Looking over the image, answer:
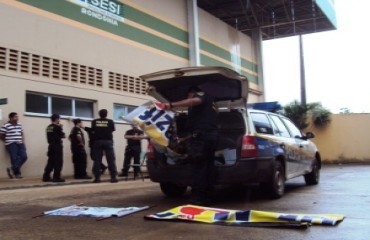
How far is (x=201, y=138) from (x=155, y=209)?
1204mm

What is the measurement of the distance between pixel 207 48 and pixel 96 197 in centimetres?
1476

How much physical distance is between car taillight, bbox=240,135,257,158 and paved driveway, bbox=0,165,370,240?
30.0 inches

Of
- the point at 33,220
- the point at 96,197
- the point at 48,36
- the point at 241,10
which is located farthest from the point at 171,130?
the point at 241,10

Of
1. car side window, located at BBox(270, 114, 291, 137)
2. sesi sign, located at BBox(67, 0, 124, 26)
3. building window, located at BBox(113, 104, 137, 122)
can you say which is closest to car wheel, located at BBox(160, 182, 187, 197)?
A: car side window, located at BBox(270, 114, 291, 137)

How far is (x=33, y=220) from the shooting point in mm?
6059

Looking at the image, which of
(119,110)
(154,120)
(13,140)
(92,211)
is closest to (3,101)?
(13,140)

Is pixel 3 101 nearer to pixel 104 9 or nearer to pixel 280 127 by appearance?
pixel 104 9

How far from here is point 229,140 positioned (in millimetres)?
7609

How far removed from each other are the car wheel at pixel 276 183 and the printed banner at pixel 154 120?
5.82 ft

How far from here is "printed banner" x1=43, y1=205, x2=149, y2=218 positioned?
20.8 feet

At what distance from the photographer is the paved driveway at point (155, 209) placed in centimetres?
512

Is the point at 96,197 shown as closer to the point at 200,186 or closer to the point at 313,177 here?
the point at 200,186

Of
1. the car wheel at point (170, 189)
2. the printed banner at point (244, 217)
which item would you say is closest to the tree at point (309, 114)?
the car wheel at point (170, 189)

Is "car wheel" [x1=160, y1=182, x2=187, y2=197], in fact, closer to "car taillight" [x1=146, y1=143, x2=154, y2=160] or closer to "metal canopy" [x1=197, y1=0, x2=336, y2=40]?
"car taillight" [x1=146, y1=143, x2=154, y2=160]
